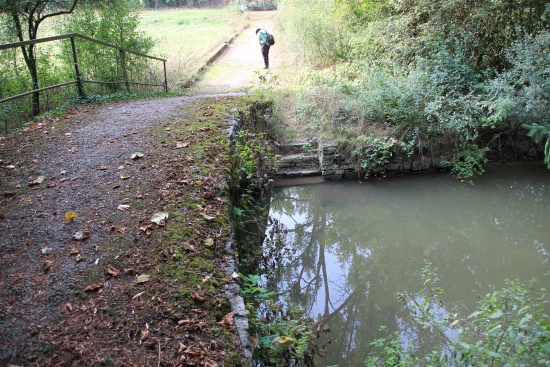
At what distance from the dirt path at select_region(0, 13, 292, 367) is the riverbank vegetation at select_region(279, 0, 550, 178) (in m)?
4.14

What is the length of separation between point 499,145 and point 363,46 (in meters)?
4.62

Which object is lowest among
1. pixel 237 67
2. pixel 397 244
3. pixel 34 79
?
pixel 397 244

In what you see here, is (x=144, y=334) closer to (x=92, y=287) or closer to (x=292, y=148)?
(x=92, y=287)

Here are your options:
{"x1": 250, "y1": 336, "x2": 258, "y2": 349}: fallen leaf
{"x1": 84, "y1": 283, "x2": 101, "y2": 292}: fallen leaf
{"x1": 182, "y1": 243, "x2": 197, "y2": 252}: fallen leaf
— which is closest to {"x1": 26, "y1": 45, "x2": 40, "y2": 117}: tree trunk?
{"x1": 182, "y1": 243, "x2": 197, "y2": 252}: fallen leaf

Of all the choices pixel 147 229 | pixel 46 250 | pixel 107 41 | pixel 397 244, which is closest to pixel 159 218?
pixel 147 229

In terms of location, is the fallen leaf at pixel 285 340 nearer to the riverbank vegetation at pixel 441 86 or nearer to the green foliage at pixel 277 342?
the green foliage at pixel 277 342

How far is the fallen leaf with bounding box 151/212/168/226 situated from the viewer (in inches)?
138

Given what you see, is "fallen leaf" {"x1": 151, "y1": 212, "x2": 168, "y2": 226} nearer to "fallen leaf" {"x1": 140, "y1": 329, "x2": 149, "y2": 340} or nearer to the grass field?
"fallen leaf" {"x1": 140, "y1": 329, "x2": 149, "y2": 340}

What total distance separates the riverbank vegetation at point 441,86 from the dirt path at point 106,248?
13.6 ft

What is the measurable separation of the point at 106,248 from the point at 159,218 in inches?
20.9

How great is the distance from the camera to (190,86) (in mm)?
12742

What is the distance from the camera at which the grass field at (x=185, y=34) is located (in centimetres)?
1379

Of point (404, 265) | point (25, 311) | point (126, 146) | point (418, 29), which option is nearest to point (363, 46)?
point (418, 29)

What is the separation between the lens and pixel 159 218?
3.54m
